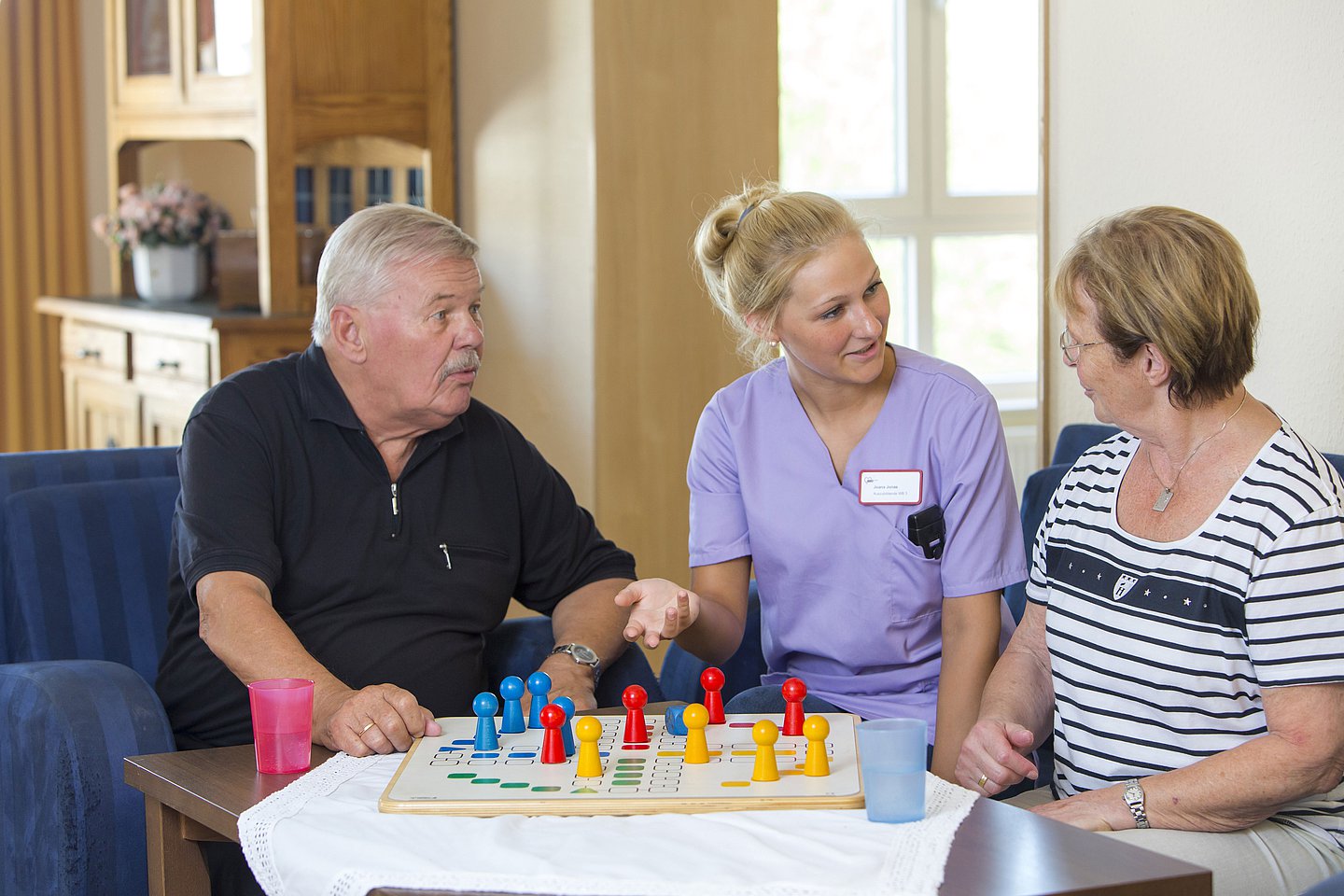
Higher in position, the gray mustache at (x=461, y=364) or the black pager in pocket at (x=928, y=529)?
the gray mustache at (x=461, y=364)

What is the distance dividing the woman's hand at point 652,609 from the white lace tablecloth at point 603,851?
0.51m

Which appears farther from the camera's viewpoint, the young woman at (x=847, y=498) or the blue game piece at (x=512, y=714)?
the young woman at (x=847, y=498)

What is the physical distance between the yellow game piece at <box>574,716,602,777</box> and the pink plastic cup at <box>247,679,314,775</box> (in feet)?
0.95

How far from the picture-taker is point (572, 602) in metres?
2.29

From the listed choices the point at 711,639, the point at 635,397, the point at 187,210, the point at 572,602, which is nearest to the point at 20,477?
the point at 572,602

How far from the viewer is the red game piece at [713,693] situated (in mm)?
1656

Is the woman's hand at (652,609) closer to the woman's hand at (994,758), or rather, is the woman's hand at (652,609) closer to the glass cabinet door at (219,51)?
the woman's hand at (994,758)

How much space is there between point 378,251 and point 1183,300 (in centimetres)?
111

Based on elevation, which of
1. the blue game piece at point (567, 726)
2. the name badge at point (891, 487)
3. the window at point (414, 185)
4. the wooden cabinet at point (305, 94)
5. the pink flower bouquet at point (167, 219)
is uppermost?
the wooden cabinet at point (305, 94)

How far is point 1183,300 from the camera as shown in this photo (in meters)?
1.62

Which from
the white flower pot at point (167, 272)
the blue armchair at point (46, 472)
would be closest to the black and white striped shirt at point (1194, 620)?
the blue armchair at point (46, 472)

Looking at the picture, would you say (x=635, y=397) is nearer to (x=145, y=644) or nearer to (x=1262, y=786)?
(x=145, y=644)

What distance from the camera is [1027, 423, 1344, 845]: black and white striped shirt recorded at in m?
1.52

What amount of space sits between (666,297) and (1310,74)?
178cm
